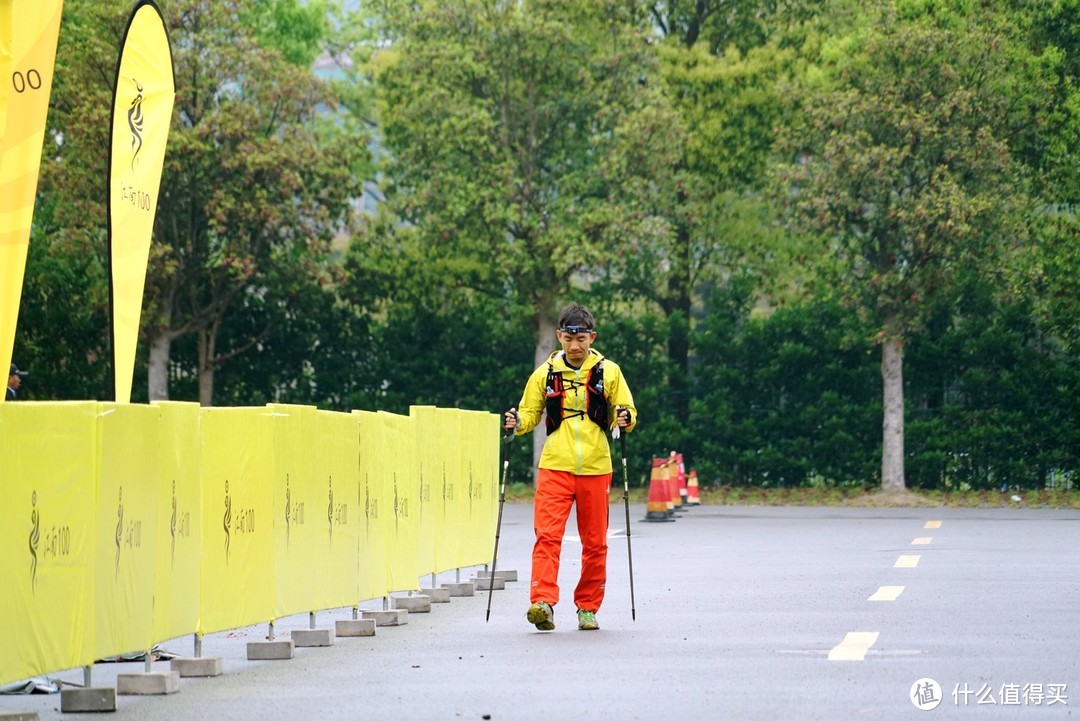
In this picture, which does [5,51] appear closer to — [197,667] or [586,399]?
[197,667]

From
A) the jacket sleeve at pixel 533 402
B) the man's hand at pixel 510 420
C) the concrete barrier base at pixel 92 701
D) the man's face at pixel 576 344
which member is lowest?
the concrete barrier base at pixel 92 701

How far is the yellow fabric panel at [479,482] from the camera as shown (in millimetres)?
16672

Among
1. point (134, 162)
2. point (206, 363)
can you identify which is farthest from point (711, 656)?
point (206, 363)

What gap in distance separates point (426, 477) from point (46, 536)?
6642 millimetres

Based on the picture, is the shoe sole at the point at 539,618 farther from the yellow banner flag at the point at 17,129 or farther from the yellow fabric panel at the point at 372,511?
the yellow banner flag at the point at 17,129

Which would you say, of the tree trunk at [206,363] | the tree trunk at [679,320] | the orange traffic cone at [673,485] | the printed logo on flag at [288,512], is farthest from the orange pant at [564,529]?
the tree trunk at [206,363]

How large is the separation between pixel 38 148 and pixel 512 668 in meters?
3.93

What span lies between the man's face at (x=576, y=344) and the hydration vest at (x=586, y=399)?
4.3 inches

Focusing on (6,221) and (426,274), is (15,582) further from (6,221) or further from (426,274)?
(426,274)

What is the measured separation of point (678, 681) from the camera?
385 inches

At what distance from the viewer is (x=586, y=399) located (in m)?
13.0

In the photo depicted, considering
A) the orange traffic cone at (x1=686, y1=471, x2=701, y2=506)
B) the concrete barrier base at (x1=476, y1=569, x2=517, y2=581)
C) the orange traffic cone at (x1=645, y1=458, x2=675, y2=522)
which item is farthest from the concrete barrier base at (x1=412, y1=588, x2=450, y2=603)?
the orange traffic cone at (x1=686, y1=471, x2=701, y2=506)

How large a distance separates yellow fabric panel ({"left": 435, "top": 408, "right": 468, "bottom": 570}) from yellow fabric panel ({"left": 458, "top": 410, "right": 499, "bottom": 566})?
16 centimetres

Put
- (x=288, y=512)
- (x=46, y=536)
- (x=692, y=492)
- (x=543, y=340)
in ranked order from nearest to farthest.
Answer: (x=46, y=536)
(x=288, y=512)
(x=692, y=492)
(x=543, y=340)
